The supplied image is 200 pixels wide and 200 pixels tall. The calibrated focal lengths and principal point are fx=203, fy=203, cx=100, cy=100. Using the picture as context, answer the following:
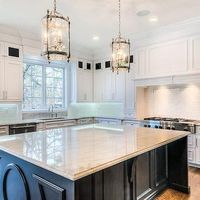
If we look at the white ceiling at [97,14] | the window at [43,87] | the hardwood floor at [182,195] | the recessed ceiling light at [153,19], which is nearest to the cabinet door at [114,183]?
the hardwood floor at [182,195]

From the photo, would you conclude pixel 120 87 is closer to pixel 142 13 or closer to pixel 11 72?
pixel 142 13

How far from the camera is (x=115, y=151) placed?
1.86 meters

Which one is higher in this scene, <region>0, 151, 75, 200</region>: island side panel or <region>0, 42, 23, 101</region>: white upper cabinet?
<region>0, 42, 23, 101</region>: white upper cabinet

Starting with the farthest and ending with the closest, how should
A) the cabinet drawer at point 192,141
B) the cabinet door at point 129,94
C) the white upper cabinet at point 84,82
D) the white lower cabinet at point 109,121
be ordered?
the white upper cabinet at point 84,82 < the white lower cabinet at point 109,121 < the cabinet door at point 129,94 < the cabinet drawer at point 192,141

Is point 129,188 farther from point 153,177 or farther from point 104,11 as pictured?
point 104,11

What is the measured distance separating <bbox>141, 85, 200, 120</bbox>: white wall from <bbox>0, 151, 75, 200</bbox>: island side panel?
391cm

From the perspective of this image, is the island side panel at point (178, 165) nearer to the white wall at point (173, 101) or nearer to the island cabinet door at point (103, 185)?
the island cabinet door at point (103, 185)

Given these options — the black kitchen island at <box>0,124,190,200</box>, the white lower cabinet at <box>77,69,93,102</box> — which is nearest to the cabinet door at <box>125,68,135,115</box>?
the white lower cabinet at <box>77,69,93,102</box>

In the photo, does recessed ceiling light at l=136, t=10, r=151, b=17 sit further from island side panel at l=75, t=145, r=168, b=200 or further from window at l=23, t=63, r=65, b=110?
window at l=23, t=63, r=65, b=110

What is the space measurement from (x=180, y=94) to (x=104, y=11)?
2.65 m

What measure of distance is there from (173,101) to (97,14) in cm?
274

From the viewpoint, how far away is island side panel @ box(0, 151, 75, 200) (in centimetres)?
149

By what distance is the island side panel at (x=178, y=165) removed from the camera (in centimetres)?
303

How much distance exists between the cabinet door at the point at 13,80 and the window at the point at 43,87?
0.74m
